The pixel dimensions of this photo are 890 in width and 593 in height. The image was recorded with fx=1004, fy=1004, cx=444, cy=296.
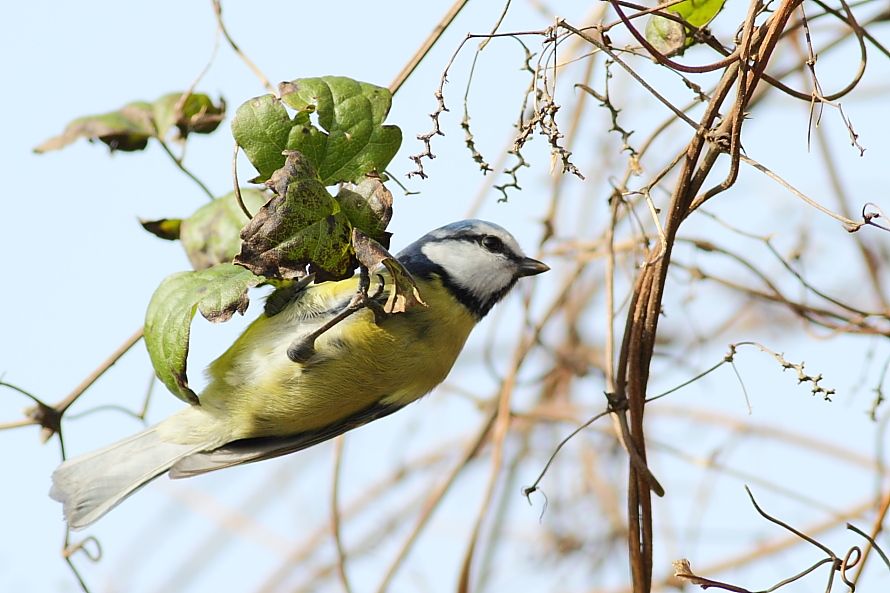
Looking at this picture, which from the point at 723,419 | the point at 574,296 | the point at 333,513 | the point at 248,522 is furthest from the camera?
the point at 248,522

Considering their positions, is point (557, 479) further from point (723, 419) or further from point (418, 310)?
point (418, 310)

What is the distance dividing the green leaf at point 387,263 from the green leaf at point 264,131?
21 cm

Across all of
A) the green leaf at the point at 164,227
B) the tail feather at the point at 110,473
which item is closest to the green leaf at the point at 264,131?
the green leaf at the point at 164,227

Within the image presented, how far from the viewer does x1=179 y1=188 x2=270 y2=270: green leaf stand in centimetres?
176

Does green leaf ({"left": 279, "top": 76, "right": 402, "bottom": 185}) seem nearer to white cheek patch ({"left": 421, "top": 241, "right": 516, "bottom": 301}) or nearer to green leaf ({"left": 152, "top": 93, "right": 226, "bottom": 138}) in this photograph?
green leaf ({"left": 152, "top": 93, "right": 226, "bottom": 138})

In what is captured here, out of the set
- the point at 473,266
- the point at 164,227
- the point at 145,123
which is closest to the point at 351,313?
the point at 164,227

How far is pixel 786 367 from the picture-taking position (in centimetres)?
143

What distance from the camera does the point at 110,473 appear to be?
235 centimetres

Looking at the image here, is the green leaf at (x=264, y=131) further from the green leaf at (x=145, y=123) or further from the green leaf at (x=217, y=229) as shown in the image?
the green leaf at (x=145, y=123)

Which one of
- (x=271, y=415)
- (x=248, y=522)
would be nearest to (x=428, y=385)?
(x=271, y=415)

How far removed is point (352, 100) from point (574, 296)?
5.57ft

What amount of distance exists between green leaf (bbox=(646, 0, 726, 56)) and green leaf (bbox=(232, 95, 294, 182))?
593mm

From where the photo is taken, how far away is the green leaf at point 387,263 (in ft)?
4.33

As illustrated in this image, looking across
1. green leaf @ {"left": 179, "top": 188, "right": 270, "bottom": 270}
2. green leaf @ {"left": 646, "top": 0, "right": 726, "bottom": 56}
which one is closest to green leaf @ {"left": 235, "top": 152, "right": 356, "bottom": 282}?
green leaf @ {"left": 179, "top": 188, "right": 270, "bottom": 270}
